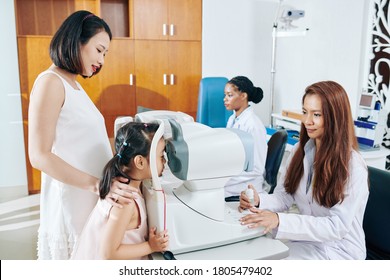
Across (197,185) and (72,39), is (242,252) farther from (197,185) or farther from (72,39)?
(72,39)

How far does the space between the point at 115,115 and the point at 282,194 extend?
8.55ft

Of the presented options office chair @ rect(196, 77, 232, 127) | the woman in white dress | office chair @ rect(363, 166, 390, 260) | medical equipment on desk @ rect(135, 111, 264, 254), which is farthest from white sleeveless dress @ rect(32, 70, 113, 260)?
office chair @ rect(196, 77, 232, 127)

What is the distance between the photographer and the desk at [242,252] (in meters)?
1.17

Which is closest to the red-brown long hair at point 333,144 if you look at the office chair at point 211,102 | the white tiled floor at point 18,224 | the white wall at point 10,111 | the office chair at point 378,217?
the office chair at point 378,217

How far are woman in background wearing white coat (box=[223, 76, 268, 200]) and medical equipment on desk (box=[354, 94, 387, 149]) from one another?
0.79 metres

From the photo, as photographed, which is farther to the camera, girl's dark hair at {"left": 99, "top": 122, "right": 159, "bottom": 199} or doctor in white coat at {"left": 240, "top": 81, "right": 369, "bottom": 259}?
doctor in white coat at {"left": 240, "top": 81, "right": 369, "bottom": 259}

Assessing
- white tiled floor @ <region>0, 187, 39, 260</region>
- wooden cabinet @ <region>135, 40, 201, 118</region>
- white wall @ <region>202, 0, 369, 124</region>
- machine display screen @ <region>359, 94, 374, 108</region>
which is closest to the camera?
white tiled floor @ <region>0, 187, 39, 260</region>

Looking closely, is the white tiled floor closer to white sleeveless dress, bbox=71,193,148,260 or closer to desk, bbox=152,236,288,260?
white sleeveless dress, bbox=71,193,148,260

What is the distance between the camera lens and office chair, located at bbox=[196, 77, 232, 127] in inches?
143

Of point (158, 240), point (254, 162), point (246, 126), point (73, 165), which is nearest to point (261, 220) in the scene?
point (158, 240)

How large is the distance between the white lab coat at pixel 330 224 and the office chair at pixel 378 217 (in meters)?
0.08

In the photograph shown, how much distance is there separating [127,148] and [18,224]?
2357 mm

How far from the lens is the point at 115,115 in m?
3.84
